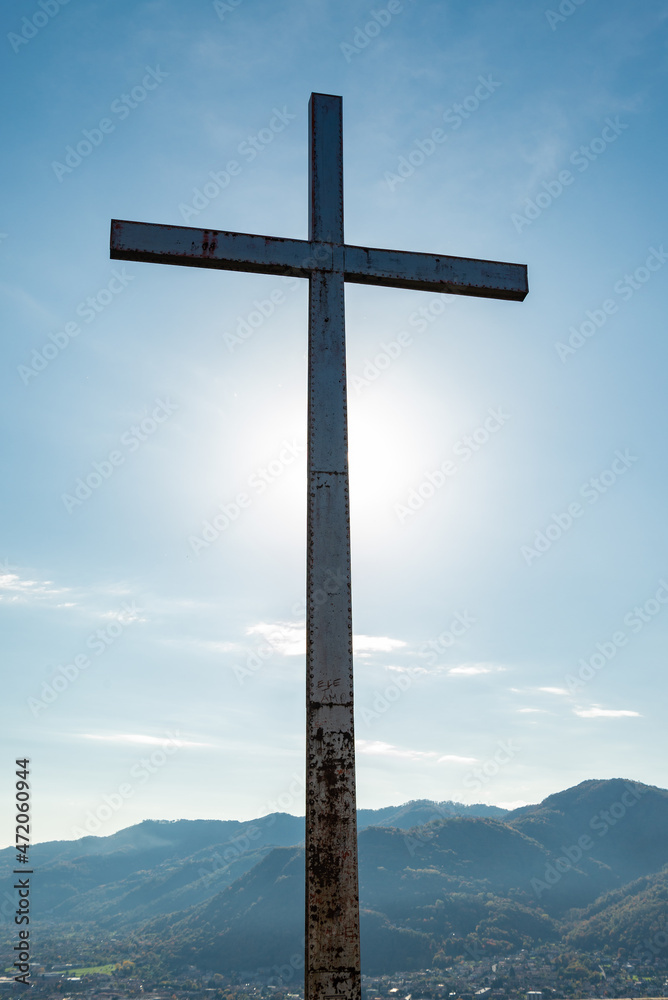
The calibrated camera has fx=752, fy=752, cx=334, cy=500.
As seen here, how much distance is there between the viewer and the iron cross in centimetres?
405

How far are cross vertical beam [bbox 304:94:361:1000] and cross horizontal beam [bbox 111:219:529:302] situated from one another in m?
0.11

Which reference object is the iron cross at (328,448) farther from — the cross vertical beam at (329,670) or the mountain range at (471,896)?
the mountain range at (471,896)

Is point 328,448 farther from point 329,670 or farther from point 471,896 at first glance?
point 471,896

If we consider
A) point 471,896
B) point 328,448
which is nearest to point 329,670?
point 328,448

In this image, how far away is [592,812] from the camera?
7372 inches

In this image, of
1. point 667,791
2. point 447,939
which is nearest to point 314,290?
point 447,939

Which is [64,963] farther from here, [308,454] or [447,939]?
[308,454]

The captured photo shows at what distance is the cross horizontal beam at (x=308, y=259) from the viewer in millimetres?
5227

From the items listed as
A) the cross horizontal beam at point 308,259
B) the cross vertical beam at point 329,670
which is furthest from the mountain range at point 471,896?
the cross horizontal beam at point 308,259

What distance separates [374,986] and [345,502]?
11657 centimetres

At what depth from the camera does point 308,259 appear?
5.37 meters

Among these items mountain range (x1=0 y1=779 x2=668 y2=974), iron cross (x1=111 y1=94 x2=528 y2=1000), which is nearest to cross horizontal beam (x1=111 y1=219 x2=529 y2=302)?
iron cross (x1=111 y1=94 x2=528 y2=1000)

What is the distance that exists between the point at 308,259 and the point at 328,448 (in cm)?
151

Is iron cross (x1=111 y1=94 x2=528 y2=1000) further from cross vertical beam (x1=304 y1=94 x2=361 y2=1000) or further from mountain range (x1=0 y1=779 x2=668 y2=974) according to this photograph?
mountain range (x1=0 y1=779 x2=668 y2=974)
